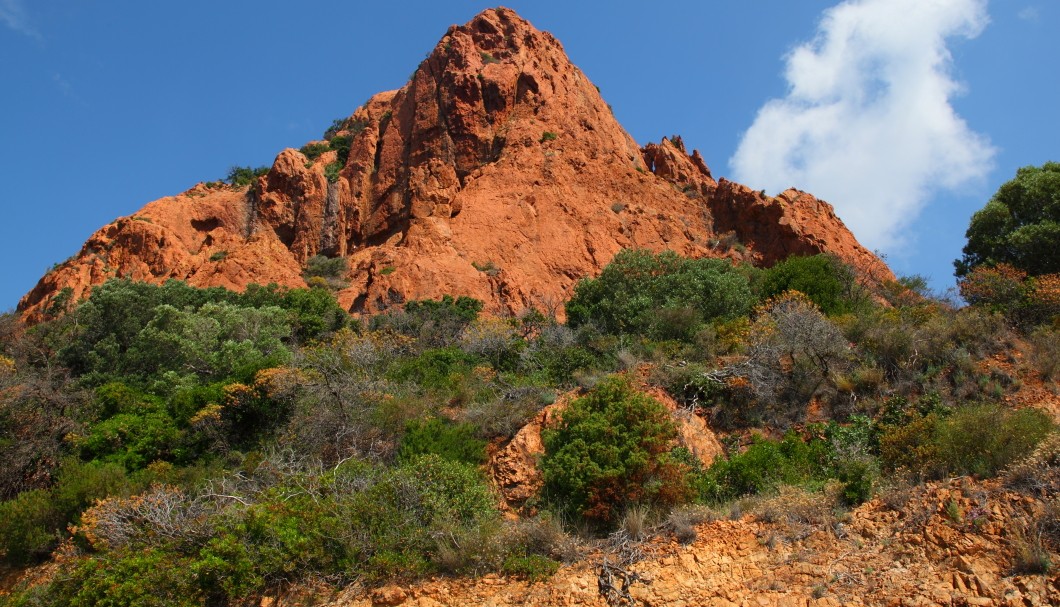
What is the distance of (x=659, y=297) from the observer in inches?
853

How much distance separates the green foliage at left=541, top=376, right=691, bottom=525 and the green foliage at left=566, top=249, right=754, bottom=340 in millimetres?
7448

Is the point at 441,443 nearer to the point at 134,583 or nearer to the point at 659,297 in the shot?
the point at 134,583

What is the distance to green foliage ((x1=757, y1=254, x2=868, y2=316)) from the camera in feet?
68.1

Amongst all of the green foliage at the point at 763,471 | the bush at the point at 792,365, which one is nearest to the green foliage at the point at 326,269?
the bush at the point at 792,365

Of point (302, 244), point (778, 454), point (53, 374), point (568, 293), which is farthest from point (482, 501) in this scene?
point (302, 244)

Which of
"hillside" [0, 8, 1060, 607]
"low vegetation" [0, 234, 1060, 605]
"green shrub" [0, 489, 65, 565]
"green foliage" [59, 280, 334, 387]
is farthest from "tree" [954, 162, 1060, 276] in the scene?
"green shrub" [0, 489, 65, 565]

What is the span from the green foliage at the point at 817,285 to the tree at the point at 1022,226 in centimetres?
489

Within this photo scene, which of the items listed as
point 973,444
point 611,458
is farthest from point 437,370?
point 973,444

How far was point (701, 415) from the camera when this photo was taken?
14.3 meters

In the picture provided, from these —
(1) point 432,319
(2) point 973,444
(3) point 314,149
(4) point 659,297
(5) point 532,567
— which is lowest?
(5) point 532,567

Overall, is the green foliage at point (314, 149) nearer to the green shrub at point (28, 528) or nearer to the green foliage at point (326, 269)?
the green foliage at point (326, 269)

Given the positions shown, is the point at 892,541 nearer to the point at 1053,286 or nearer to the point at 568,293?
the point at 1053,286

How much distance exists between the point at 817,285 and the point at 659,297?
431cm

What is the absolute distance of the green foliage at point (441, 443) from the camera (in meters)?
12.9
